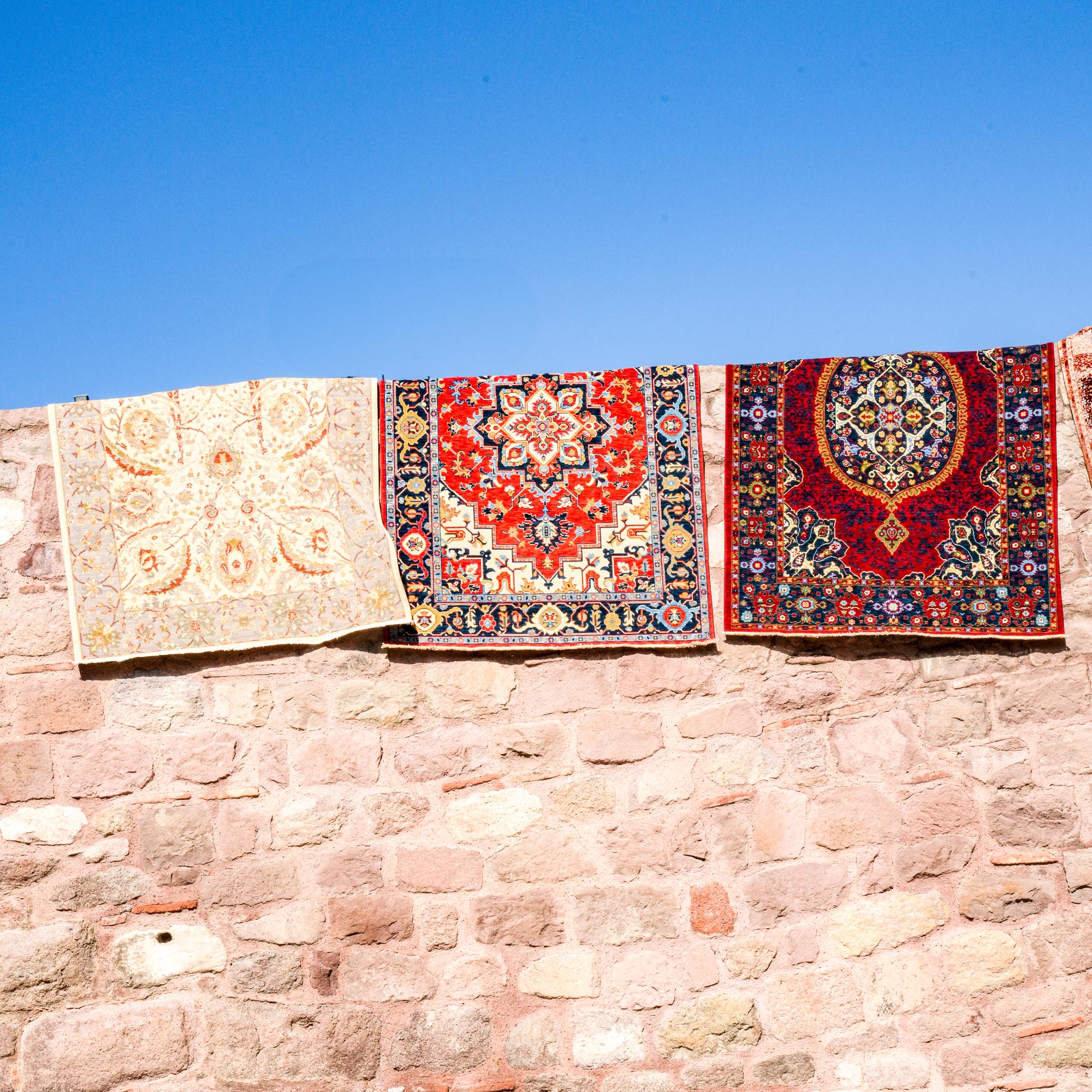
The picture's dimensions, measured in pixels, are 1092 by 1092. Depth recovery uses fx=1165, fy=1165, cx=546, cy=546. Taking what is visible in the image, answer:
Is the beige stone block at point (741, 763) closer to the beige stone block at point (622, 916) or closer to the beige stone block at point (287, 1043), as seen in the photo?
the beige stone block at point (622, 916)

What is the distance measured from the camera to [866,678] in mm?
3730

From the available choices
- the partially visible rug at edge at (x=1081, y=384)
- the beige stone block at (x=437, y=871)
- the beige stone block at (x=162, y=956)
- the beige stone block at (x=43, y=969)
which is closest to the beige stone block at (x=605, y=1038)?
the beige stone block at (x=437, y=871)

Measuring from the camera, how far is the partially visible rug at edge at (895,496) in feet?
12.2

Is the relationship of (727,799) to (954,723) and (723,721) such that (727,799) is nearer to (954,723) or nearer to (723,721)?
(723,721)

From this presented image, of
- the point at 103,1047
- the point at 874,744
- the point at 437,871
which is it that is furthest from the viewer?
the point at 874,744

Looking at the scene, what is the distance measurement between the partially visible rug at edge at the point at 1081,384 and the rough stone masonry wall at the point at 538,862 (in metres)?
0.35

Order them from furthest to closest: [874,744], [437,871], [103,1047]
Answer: [874,744] < [437,871] < [103,1047]

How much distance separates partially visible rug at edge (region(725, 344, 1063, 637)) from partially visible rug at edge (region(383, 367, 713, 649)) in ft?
0.59

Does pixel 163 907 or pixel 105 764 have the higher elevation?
pixel 105 764

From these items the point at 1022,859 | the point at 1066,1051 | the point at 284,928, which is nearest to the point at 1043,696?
the point at 1022,859

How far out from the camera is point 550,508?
3740 mm

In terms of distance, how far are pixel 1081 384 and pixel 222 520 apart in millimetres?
2800

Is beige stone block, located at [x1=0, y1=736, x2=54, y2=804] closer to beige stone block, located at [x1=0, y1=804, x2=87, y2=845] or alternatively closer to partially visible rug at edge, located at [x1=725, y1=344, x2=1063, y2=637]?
beige stone block, located at [x1=0, y1=804, x2=87, y2=845]

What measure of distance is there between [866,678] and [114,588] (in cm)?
240
